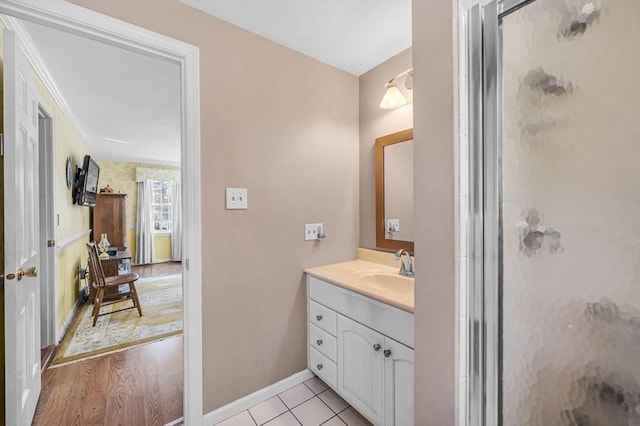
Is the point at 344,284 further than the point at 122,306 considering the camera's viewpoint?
No

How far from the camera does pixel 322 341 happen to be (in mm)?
1639

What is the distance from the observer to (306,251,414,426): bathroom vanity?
1.15 m

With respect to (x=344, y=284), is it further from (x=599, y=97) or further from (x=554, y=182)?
(x=599, y=97)

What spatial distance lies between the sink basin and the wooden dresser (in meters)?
4.69

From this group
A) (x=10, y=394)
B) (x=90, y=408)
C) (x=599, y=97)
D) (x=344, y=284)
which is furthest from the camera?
(x=90, y=408)

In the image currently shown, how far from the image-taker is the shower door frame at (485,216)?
71 centimetres

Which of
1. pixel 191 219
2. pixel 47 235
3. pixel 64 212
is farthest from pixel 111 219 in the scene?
pixel 191 219

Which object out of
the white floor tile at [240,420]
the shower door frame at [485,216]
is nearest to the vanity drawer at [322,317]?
the white floor tile at [240,420]

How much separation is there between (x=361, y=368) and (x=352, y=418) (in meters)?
0.36

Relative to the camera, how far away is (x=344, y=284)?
1425mm

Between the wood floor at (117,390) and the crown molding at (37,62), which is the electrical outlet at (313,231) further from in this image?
the crown molding at (37,62)

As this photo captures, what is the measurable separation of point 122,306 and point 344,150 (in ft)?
10.6

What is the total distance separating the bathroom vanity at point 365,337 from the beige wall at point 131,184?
5.38 m

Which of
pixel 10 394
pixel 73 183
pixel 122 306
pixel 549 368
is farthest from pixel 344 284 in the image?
pixel 73 183
